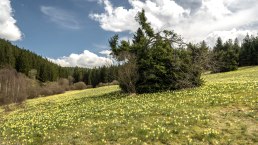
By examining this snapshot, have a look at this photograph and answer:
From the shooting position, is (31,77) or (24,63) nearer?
(31,77)

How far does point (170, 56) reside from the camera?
34188 mm

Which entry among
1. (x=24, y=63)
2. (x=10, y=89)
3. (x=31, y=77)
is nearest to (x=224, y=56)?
(x=10, y=89)

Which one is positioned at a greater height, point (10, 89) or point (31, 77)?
point (31, 77)

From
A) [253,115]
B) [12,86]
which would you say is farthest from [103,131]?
[12,86]

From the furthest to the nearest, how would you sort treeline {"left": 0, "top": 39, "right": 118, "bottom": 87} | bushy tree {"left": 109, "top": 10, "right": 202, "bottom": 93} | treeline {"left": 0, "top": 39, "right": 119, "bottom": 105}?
treeline {"left": 0, "top": 39, "right": 118, "bottom": 87} → treeline {"left": 0, "top": 39, "right": 119, "bottom": 105} → bushy tree {"left": 109, "top": 10, "right": 202, "bottom": 93}

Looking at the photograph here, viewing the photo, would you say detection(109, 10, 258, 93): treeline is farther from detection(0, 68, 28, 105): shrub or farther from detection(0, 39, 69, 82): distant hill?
detection(0, 39, 69, 82): distant hill

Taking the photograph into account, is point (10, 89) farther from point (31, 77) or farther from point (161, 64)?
point (31, 77)

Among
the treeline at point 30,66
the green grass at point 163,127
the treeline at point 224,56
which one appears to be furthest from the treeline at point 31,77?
the green grass at point 163,127

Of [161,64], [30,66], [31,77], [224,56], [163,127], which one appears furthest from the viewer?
[30,66]

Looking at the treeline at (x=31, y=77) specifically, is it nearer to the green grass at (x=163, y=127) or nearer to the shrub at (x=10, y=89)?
the shrub at (x=10, y=89)

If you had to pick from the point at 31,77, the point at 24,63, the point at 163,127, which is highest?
the point at 24,63

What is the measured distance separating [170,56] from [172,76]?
246 centimetres


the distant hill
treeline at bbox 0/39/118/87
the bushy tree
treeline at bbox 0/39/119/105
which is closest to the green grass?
the bushy tree

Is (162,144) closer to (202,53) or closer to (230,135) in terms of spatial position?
(230,135)
